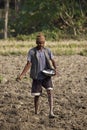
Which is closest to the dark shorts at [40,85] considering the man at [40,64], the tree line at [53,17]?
the man at [40,64]

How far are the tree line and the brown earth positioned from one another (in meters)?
14.7

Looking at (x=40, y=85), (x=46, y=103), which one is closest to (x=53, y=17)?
(x=46, y=103)

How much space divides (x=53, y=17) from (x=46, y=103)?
64.9 feet

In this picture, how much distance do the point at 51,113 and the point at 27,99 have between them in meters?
1.63

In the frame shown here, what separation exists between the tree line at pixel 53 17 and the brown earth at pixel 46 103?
14734 millimetres

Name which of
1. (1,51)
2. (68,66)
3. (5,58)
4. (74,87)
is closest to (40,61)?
(74,87)

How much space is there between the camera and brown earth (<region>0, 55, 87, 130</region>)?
8047 millimetres

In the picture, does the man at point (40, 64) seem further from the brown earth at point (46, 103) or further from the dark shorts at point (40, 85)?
the brown earth at point (46, 103)

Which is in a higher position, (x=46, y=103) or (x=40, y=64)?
(x=40, y=64)

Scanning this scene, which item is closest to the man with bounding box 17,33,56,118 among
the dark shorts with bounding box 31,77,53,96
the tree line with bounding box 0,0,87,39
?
the dark shorts with bounding box 31,77,53,96

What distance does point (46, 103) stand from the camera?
9.52 metres

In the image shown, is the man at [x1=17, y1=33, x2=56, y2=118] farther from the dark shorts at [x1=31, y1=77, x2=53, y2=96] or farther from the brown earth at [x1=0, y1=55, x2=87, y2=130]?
the brown earth at [x1=0, y1=55, x2=87, y2=130]

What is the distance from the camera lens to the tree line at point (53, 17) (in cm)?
2889

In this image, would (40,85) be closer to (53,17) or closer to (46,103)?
(46,103)
